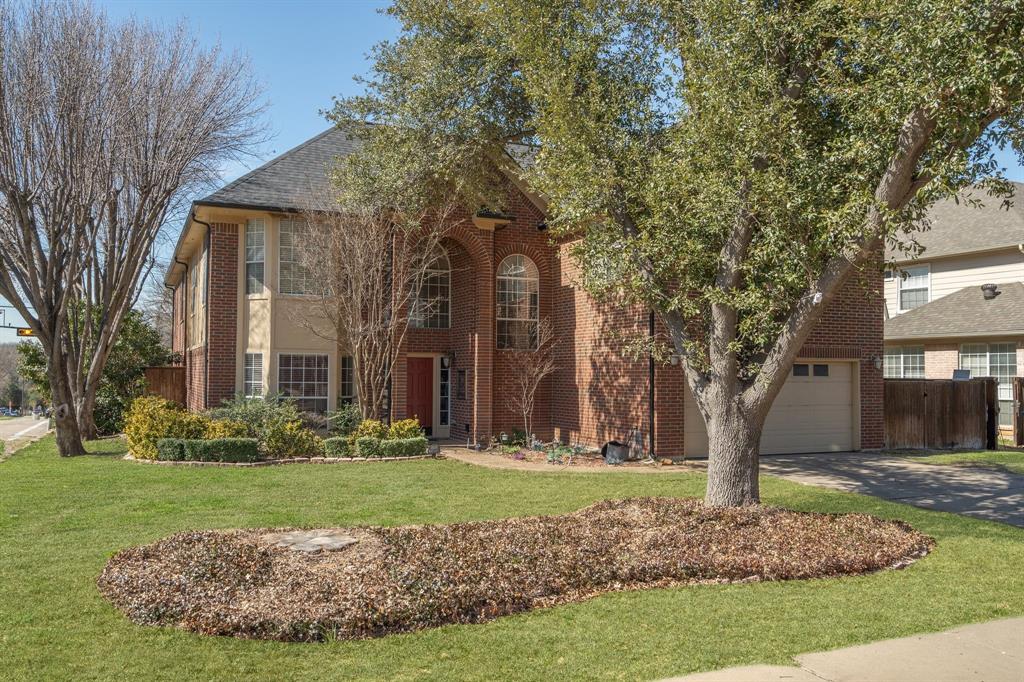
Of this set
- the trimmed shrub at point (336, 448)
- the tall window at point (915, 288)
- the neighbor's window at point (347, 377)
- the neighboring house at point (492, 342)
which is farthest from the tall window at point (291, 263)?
the tall window at point (915, 288)

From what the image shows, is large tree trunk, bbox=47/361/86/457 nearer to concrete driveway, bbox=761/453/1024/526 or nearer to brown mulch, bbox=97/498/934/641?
brown mulch, bbox=97/498/934/641

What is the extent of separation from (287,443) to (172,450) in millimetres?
1961

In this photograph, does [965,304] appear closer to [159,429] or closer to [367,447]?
[367,447]

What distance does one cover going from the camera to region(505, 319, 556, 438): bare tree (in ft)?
56.2

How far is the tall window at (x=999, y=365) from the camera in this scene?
2058cm

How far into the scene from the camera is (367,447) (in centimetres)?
1497

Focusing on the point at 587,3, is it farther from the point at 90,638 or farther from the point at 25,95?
the point at 25,95

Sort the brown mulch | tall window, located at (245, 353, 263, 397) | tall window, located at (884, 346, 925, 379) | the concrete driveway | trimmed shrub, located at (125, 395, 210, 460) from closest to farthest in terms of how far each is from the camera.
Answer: the brown mulch < the concrete driveway < trimmed shrub, located at (125, 395, 210, 460) < tall window, located at (245, 353, 263, 397) < tall window, located at (884, 346, 925, 379)

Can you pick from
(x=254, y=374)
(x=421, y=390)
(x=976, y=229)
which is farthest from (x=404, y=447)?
(x=976, y=229)

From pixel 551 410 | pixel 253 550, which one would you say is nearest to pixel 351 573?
pixel 253 550

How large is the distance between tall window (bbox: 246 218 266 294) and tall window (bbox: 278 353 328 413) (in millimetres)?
1708

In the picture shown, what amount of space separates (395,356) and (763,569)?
36.7 feet

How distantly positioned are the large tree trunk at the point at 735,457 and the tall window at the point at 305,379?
10906 mm

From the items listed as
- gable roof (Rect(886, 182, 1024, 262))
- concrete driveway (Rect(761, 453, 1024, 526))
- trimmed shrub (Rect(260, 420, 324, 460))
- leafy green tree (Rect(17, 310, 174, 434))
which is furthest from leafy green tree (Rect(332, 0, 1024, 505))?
leafy green tree (Rect(17, 310, 174, 434))
